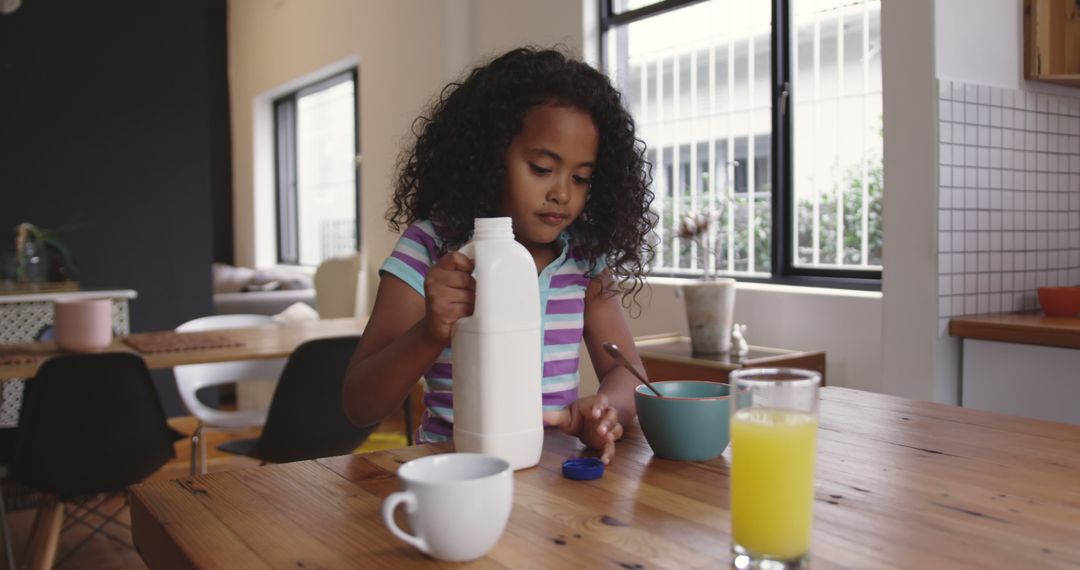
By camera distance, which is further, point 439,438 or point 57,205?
point 57,205

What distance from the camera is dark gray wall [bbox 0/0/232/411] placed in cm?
439

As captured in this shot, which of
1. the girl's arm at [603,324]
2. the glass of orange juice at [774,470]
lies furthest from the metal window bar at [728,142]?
the glass of orange juice at [774,470]

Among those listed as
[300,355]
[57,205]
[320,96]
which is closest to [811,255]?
[300,355]

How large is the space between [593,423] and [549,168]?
373 millimetres

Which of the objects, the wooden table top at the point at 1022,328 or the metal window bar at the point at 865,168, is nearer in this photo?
the wooden table top at the point at 1022,328

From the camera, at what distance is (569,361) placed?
4.26ft

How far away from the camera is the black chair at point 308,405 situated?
228cm

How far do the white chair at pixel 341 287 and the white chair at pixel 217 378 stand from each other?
197 centimetres

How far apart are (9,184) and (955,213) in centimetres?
423

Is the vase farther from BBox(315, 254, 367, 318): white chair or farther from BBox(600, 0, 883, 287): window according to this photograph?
BBox(315, 254, 367, 318): white chair

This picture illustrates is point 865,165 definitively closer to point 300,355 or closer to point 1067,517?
point 300,355

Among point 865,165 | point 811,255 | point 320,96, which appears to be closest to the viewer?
point 865,165

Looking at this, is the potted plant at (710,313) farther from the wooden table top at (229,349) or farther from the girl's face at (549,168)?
the girl's face at (549,168)

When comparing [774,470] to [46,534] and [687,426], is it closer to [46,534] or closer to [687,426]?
[687,426]
